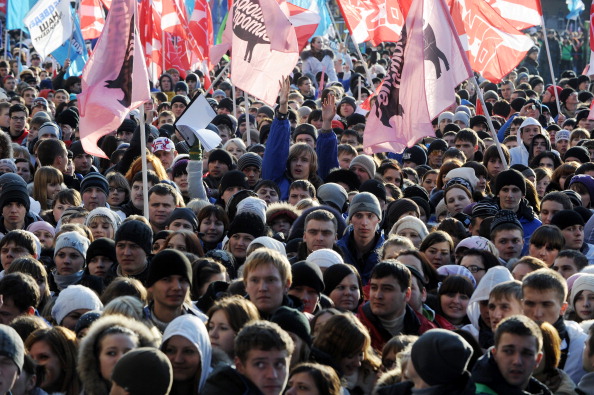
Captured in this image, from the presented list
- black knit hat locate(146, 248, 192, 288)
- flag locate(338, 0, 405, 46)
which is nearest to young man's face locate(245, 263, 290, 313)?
black knit hat locate(146, 248, 192, 288)

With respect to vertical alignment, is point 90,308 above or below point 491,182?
below

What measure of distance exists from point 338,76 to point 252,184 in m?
15.3

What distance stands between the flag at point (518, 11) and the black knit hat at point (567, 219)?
19.7ft

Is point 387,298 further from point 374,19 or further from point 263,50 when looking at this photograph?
point 374,19

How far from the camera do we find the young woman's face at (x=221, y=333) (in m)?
5.99

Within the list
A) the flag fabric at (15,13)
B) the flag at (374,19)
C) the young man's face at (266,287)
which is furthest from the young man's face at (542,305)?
the flag fabric at (15,13)

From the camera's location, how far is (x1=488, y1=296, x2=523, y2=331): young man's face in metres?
6.62

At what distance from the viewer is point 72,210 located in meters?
9.74

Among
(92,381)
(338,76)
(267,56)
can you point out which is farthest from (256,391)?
(338,76)

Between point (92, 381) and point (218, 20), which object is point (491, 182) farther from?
point (218, 20)

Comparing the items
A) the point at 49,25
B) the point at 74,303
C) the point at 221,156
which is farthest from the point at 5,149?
the point at 49,25

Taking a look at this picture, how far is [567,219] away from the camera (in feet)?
30.1

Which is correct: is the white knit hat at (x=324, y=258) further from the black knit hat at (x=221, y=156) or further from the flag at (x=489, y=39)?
the flag at (x=489, y=39)

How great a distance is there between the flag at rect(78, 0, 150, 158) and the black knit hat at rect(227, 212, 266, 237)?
1777 millimetres
